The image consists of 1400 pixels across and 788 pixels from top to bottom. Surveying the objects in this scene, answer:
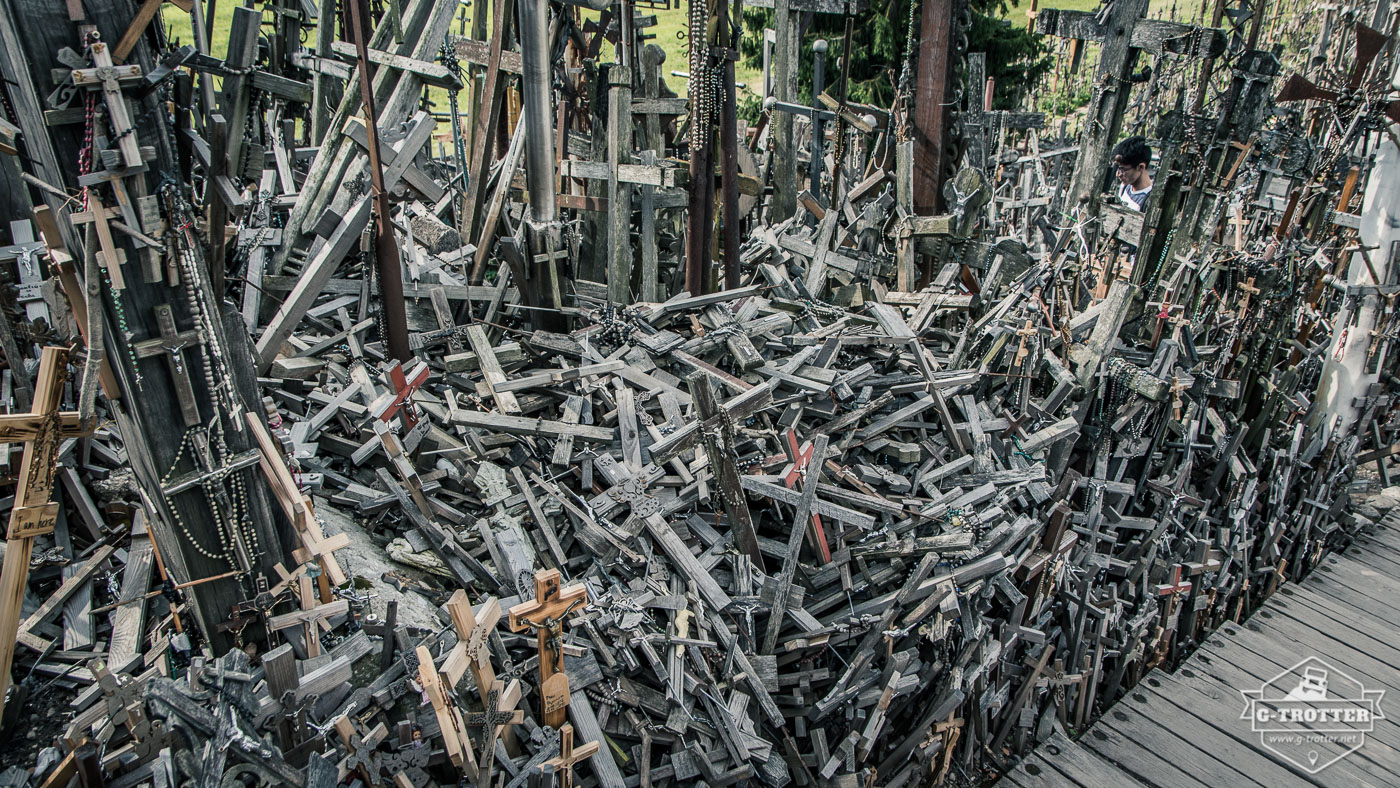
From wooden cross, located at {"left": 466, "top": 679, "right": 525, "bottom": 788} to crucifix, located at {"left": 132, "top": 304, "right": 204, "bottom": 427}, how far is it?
1.97m

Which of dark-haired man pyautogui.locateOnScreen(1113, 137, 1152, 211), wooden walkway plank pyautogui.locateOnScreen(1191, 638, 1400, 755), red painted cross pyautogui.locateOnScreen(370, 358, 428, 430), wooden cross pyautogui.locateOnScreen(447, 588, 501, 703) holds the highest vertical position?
dark-haired man pyautogui.locateOnScreen(1113, 137, 1152, 211)

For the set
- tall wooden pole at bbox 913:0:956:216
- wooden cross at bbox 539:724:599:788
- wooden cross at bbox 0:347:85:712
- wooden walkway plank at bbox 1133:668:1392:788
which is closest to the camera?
wooden cross at bbox 0:347:85:712

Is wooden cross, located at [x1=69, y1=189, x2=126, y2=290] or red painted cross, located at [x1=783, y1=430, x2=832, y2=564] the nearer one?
wooden cross, located at [x1=69, y1=189, x2=126, y2=290]

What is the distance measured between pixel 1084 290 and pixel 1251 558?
10.4 feet

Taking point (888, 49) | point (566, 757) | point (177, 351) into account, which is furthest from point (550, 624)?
point (888, 49)

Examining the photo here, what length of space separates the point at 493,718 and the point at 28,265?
393 centimetres

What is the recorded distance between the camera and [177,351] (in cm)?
386

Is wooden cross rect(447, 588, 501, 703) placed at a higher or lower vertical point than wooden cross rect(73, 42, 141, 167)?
lower

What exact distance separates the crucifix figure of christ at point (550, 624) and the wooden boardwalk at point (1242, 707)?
3.39 m

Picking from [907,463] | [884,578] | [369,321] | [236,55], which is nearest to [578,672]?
[884,578]

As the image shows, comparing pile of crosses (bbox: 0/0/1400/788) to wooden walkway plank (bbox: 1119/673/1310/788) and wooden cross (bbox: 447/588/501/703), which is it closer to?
wooden cross (bbox: 447/588/501/703)

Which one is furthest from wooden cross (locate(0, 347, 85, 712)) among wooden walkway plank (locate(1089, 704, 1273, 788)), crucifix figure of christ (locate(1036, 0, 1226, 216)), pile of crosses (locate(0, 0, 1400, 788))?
crucifix figure of christ (locate(1036, 0, 1226, 216))

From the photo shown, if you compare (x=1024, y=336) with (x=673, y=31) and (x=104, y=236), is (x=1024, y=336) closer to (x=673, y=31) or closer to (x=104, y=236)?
(x=104, y=236)

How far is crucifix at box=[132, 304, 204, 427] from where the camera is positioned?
379 centimetres
